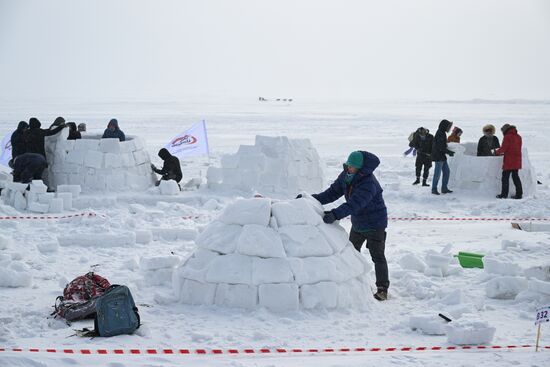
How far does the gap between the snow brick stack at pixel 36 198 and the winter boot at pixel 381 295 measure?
6.29 m

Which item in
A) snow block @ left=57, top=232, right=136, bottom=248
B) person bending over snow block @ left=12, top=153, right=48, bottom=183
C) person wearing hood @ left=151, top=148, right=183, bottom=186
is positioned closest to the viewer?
snow block @ left=57, top=232, right=136, bottom=248

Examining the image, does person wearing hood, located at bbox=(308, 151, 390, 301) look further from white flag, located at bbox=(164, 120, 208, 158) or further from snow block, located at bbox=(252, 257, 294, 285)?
white flag, located at bbox=(164, 120, 208, 158)

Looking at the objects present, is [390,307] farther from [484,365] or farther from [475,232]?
[475,232]

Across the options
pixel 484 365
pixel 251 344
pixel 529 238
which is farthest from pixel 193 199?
pixel 484 365

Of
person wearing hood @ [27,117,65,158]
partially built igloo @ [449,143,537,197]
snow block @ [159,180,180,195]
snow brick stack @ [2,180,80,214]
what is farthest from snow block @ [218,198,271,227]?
partially built igloo @ [449,143,537,197]

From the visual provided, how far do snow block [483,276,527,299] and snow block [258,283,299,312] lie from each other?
1.89 meters

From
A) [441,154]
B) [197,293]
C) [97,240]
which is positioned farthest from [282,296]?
[441,154]

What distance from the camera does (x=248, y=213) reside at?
6703mm

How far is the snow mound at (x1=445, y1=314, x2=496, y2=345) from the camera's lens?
18.1 ft

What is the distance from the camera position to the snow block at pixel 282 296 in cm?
632

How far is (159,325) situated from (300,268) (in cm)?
124

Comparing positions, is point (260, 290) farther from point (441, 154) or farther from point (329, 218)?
point (441, 154)

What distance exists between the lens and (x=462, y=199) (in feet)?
43.4

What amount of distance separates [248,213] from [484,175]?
311 inches
